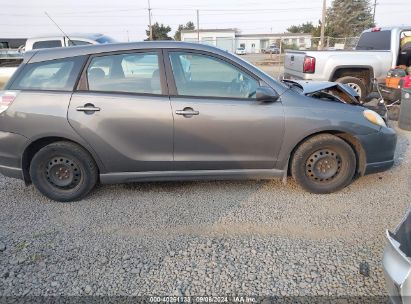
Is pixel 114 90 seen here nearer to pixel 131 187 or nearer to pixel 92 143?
pixel 92 143

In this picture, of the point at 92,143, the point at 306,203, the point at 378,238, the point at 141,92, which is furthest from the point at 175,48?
the point at 378,238

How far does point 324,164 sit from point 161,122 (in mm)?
1960

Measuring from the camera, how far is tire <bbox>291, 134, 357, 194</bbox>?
150 inches

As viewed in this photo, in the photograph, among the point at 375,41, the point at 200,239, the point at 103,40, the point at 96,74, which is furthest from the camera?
the point at 103,40

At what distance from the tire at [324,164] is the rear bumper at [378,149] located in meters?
0.17

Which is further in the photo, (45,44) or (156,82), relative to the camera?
(45,44)

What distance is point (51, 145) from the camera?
3.73 metres

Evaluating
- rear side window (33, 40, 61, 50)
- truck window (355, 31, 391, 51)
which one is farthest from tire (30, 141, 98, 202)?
truck window (355, 31, 391, 51)

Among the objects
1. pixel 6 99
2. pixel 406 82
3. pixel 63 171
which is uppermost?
pixel 6 99

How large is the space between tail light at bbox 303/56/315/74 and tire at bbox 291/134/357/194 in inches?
186

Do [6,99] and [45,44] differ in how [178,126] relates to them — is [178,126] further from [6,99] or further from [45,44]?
[45,44]

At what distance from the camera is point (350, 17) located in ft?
195

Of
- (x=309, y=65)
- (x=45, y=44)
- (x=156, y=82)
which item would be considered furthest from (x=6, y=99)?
(x=45, y=44)

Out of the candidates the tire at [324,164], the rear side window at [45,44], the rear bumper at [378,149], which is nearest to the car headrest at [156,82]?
the tire at [324,164]
